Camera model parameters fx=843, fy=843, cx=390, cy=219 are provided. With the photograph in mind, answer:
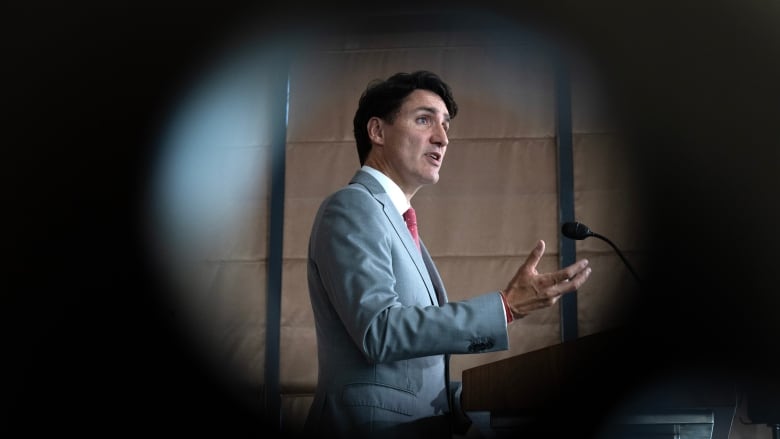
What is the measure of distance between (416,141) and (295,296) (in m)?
2.30

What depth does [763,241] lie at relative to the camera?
4.10 m

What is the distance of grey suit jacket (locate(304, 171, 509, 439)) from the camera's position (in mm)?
1611

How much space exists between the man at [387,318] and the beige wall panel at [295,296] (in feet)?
7.69

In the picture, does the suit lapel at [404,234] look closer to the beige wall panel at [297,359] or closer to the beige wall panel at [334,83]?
the beige wall panel at [297,359]

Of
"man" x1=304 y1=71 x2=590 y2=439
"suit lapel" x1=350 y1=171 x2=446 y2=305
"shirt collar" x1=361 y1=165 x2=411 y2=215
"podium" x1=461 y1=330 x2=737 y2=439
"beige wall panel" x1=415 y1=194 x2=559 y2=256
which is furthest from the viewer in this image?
"beige wall panel" x1=415 y1=194 x2=559 y2=256

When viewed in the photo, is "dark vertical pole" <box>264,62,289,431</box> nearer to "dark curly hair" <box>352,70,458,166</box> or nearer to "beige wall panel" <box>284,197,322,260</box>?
"beige wall panel" <box>284,197,322,260</box>

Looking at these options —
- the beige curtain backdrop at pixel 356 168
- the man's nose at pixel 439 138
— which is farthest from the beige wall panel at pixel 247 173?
the man's nose at pixel 439 138

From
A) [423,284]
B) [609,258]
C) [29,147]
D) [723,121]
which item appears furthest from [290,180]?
[423,284]

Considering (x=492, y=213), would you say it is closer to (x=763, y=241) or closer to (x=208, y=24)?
(x=763, y=241)

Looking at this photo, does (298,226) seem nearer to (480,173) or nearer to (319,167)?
(319,167)

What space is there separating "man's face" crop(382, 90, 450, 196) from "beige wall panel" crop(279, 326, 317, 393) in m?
2.22

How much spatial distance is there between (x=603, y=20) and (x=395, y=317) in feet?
10.8

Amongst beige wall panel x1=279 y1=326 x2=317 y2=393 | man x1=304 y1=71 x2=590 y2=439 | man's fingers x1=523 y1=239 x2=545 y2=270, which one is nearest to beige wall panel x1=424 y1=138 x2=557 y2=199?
beige wall panel x1=279 y1=326 x2=317 y2=393

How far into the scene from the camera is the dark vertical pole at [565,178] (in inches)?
165
